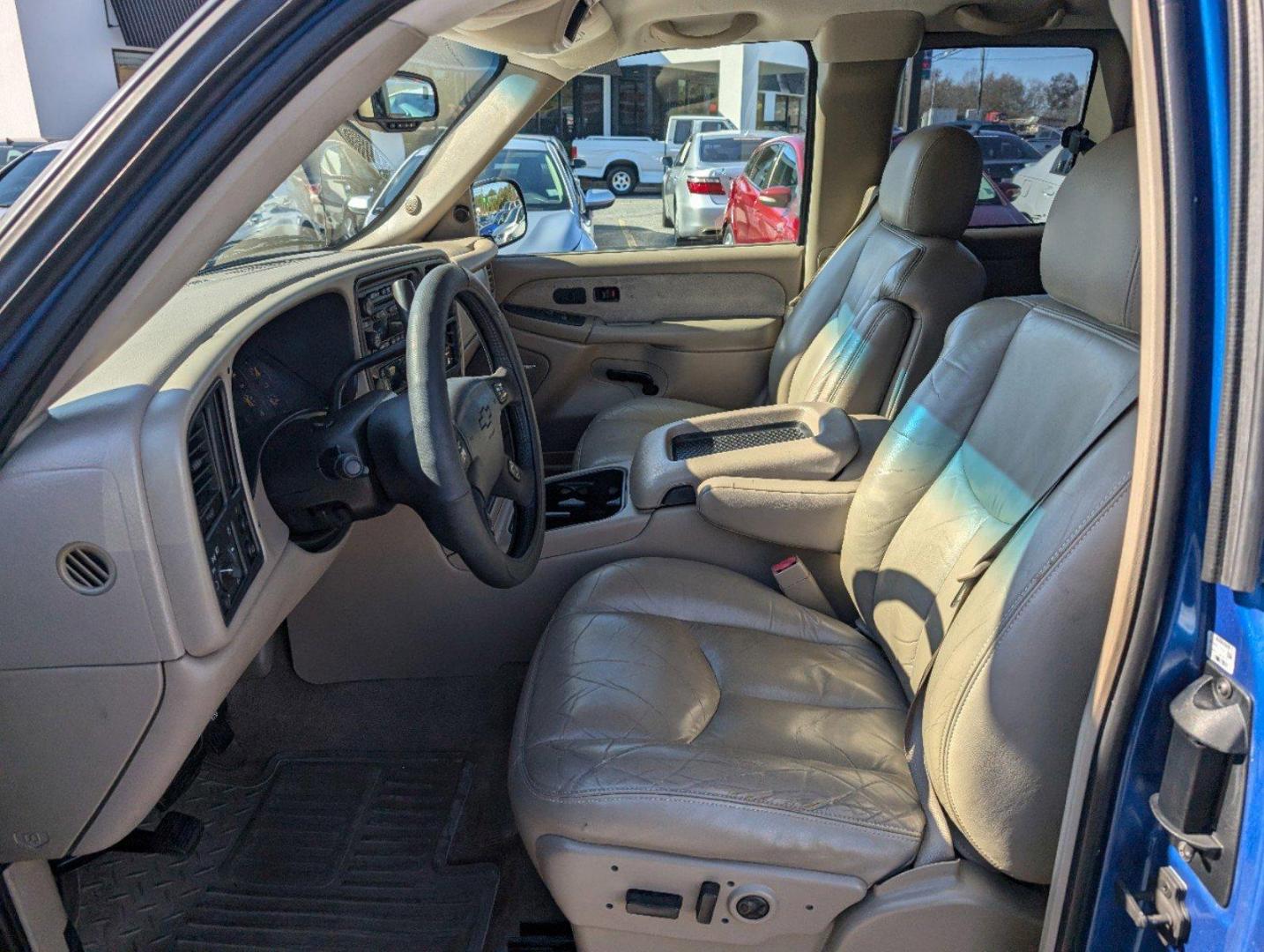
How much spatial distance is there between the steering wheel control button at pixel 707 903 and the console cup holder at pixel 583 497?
94cm

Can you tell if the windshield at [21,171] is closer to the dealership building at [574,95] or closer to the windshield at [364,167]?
the windshield at [364,167]

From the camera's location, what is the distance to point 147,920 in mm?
1663

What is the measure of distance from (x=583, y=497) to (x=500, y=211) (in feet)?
5.07

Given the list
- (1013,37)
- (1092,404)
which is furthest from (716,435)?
(1013,37)

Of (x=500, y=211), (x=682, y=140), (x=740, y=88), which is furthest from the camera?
(x=682, y=140)

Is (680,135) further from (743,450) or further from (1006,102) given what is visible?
(743,450)

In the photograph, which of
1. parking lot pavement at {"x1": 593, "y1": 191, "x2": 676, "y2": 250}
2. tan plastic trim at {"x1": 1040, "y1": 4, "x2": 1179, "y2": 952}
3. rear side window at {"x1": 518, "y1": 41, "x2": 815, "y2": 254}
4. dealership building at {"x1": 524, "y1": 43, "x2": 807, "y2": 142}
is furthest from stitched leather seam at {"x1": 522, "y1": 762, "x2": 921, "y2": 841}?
parking lot pavement at {"x1": 593, "y1": 191, "x2": 676, "y2": 250}

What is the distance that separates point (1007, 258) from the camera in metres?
3.17

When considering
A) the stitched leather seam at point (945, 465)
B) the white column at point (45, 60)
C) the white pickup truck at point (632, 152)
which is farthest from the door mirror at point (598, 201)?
the white column at point (45, 60)

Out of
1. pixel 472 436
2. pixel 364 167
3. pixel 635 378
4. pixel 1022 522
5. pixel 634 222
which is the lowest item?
pixel 634 222

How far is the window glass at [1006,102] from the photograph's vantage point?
314 cm

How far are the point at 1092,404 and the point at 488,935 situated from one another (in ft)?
4.15

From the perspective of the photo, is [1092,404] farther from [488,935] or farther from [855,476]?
[488,935]

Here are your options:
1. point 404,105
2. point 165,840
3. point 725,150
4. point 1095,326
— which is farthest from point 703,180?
point 165,840
